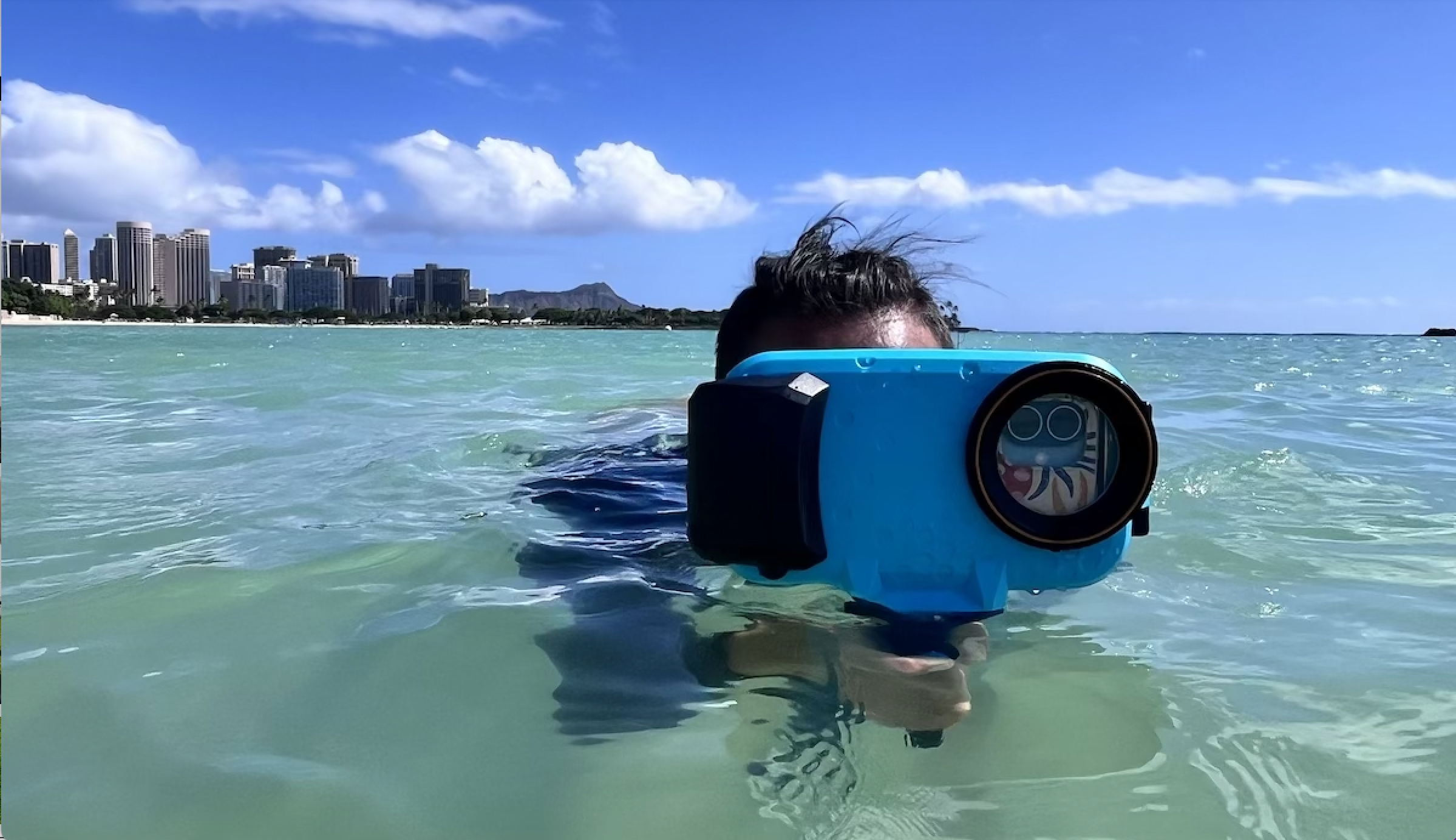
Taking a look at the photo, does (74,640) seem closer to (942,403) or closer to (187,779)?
(187,779)

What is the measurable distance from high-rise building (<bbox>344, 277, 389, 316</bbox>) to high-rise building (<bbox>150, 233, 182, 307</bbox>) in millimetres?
21429

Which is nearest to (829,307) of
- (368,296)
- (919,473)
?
(919,473)

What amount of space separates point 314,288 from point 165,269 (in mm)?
18595

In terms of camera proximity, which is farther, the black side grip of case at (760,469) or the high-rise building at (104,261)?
the high-rise building at (104,261)

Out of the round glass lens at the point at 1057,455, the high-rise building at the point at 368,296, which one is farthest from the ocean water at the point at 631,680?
the high-rise building at the point at 368,296

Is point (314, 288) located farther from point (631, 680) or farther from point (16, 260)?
point (631, 680)

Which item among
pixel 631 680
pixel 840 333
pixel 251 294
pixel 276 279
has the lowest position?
pixel 631 680

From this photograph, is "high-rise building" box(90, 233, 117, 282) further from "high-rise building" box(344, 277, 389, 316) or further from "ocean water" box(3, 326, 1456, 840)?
"ocean water" box(3, 326, 1456, 840)

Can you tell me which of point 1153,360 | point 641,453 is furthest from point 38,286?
point 641,453

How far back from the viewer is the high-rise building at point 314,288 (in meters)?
136

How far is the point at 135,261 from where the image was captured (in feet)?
395

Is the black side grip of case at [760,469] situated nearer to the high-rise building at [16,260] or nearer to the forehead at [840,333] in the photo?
the forehead at [840,333]

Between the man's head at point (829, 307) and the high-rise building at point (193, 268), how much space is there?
140377mm

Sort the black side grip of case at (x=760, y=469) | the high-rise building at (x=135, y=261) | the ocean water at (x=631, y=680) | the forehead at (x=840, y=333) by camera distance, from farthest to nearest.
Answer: the high-rise building at (x=135, y=261) → the forehead at (x=840, y=333) → the ocean water at (x=631, y=680) → the black side grip of case at (x=760, y=469)
